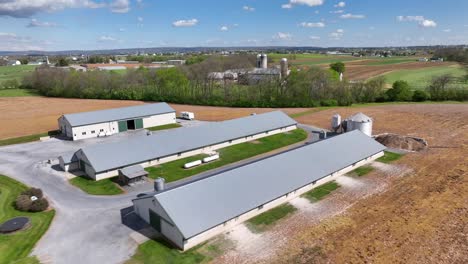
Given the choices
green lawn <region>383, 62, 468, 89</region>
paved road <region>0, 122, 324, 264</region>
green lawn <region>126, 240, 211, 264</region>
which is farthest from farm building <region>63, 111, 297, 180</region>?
green lawn <region>383, 62, 468, 89</region>

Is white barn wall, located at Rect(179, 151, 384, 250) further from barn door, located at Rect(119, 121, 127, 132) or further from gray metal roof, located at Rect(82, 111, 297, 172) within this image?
barn door, located at Rect(119, 121, 127, 132)

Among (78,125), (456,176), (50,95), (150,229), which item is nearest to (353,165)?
(456,176)

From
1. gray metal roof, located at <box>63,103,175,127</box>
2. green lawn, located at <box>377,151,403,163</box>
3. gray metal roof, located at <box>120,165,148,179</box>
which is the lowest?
green lawn, located at <box>377,151,403,163</box>

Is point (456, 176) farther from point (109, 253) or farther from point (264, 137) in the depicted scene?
point (109, 253)

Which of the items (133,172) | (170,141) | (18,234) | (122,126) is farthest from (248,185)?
(122,126)

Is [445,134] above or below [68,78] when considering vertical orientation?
below

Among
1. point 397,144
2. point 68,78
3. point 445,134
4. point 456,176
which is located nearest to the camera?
point 456,176
